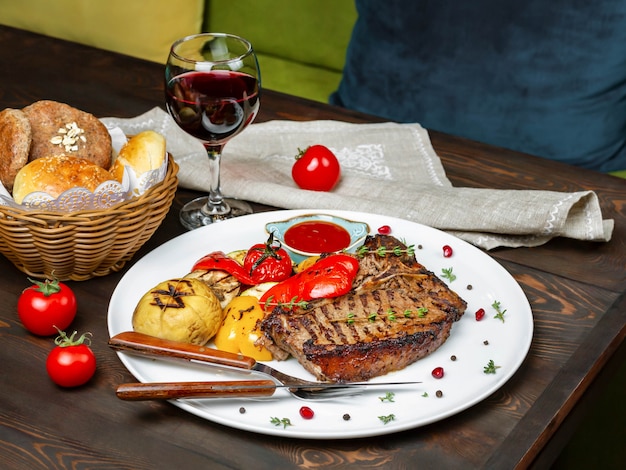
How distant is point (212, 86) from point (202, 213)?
336 mm

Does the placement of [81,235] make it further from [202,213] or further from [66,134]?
[202,213]

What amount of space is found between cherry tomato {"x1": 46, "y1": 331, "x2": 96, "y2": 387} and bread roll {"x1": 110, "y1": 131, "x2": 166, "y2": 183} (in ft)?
1.40

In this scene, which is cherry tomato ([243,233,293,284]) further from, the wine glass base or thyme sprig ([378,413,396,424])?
thyme sprig ([378,413,396,424])

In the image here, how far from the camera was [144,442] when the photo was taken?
1.23 meters

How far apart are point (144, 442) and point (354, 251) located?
674 millimetres

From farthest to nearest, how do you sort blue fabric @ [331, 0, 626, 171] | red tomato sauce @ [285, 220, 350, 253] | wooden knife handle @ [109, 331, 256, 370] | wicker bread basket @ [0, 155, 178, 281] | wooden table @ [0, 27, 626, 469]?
blue fabric @ [331, 0, 626, 171] < red tomato sauce @ [285, 220, 350, 253] < wicker bread basket @ [0, 155, 178, 281] < wooden knife handle @ [109, 331, 256, 370] < wooden table @ [0, 27, 626, 469]

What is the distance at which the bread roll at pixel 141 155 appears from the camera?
1648 mm

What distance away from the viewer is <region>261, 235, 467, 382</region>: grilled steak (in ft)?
4.42

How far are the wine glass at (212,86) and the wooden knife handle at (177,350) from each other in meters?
0.55

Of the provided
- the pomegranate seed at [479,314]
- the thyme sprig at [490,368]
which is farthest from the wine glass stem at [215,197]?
the thyme sprig at [490,368]

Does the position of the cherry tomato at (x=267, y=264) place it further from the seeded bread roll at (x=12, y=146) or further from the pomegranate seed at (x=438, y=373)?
the seeded bread roll at (x=12, y=146)

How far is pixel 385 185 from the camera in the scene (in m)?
2.08

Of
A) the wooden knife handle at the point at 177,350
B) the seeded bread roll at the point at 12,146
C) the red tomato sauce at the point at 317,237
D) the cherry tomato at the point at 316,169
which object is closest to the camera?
the wooden knife handle at the point at 177,350

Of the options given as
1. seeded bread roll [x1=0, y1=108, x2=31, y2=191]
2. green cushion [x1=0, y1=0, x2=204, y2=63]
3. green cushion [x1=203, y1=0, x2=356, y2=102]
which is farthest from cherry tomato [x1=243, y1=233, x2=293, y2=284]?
green cushion [x1=0, y1=0, x2=204, y2=63]
